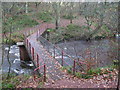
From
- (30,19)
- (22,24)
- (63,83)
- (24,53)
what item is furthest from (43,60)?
(30,19)

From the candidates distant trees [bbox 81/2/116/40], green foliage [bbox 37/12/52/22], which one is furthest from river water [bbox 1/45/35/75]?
green foliage [bbox 37/12/52/22]

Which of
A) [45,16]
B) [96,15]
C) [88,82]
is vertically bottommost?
[88,82]

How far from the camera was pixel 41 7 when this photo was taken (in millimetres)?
38375

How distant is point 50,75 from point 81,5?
25.9 metres

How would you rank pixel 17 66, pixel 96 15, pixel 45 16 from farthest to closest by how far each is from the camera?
pixel 45 16 → pixel 96 15 → pixel 17 66

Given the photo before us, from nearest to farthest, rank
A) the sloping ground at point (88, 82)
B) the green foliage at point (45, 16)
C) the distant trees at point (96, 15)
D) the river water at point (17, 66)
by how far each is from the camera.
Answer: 1. the sloping ground at point (88, 82)
2. the river water at point (17, 66)
3. the distant trees at point (96, 15)
4. the green foliage at point (45, 16)

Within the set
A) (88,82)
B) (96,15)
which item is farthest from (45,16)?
(88,82)

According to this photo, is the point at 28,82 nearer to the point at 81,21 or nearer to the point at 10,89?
the point at 10,89

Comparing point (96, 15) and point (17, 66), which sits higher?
point (96, 15)

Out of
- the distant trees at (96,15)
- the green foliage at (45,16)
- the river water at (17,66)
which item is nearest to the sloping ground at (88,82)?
the river water at (17,66)

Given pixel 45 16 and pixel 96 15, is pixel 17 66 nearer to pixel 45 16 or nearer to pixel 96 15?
pixel 96 15

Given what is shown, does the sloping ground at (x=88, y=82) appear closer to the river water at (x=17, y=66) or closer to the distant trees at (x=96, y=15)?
the river water at (x=17, y=66)

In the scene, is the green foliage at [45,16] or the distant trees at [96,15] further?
the green foliage at [45,16]

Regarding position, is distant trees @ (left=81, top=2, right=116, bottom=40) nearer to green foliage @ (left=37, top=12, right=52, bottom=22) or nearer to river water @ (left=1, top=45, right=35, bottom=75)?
green foliage @ (left=37, top=12, right=52, bottom=22)
